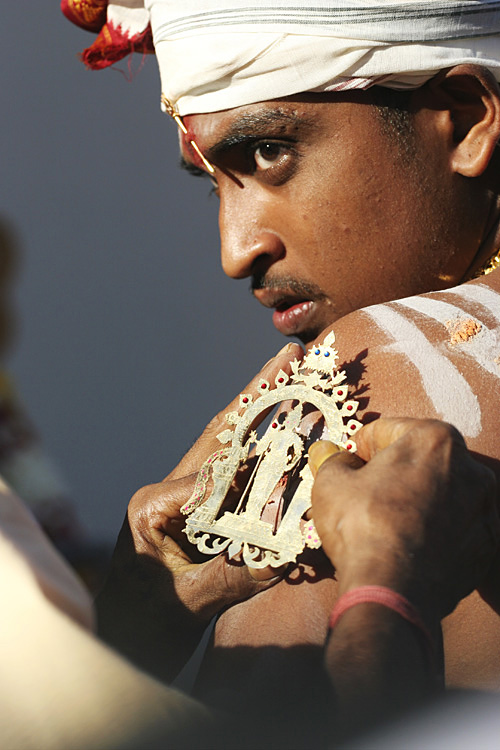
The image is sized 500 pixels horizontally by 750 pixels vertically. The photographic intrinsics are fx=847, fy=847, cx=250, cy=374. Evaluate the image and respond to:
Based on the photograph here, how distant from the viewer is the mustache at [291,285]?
1908 mm

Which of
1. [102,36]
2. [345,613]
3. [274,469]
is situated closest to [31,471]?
[102,36]

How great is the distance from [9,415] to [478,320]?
109 inches

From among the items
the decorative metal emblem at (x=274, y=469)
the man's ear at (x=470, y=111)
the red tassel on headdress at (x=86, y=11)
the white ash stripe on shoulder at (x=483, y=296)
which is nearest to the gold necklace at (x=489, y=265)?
the man's ear at (x=470, y=111)

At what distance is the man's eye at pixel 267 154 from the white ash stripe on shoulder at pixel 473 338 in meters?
0.54

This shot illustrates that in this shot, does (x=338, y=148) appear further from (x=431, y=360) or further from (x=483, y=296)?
(x=431, y=360)

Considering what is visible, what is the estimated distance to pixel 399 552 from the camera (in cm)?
99

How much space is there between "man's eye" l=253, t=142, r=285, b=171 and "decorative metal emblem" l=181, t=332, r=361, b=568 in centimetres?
55

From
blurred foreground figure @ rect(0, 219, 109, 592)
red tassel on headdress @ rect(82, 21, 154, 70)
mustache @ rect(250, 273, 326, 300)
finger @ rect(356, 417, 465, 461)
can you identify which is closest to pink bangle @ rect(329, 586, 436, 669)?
finger @ rect(356, 417, 465, 461)

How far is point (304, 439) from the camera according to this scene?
1.44 meters

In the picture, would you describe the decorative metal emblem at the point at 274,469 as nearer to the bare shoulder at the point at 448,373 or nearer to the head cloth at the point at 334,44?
the bare shoulder at the point at 448,373

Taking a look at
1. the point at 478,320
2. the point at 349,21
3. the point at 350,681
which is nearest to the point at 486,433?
the point at 478,320

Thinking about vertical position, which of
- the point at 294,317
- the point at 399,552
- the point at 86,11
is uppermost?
the point at 86,11

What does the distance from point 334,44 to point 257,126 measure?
23 centimetres

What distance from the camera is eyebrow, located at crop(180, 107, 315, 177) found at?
1796 mm
